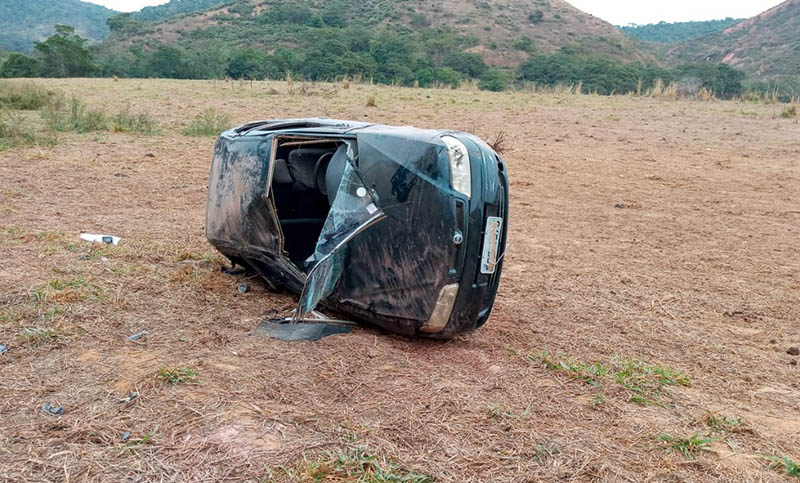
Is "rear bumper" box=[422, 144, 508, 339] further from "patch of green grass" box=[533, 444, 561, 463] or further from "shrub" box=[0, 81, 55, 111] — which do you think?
"shrub" box=[0, 81, 55, 111]

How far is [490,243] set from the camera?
3.33m

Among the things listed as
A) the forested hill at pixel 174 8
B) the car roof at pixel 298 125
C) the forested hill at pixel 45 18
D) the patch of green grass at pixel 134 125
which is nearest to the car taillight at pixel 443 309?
the car roof at pixel 298 125

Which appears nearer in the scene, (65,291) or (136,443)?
(136,443)

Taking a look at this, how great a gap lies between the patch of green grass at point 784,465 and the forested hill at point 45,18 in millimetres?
109893

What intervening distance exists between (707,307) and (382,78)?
32.3 meters

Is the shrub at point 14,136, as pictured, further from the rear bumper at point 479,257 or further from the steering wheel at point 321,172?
the rear bumper at point 479,257

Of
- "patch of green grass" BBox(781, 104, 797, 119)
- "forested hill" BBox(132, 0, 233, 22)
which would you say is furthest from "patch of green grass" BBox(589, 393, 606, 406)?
"forested hill" BBox(132, 0, 233, 22)

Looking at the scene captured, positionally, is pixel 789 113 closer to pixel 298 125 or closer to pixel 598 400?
pixel 298 125

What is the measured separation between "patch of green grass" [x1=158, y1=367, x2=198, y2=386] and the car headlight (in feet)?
4.88

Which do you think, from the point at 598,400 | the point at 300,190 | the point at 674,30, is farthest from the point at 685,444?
the point at 674,30

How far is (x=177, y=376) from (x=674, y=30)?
104632 millimetres

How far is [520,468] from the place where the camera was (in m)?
2.40

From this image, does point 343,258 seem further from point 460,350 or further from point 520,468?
point 520,468

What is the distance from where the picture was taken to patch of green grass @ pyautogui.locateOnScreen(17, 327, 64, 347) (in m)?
3.28
